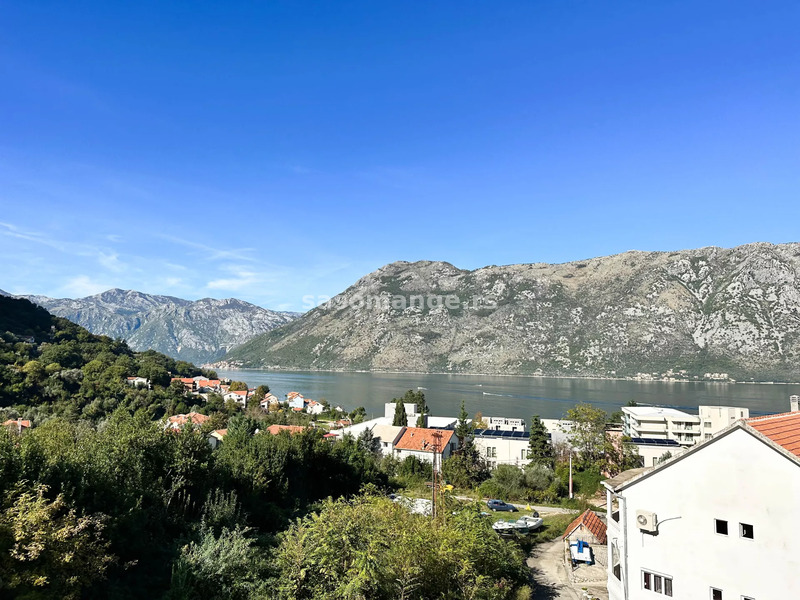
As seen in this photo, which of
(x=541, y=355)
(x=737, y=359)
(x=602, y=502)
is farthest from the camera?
(x=541, y=355)

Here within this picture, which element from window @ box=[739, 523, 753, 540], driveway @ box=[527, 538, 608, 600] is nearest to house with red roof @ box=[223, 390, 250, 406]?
driveway @ box=[527, 538, 608, 600]

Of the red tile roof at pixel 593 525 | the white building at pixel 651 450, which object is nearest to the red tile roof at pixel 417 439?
the white building at pixel 651 450

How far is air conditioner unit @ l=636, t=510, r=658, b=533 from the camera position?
9234 millimetres

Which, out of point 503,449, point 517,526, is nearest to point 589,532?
point 517,526

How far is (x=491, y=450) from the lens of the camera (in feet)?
115

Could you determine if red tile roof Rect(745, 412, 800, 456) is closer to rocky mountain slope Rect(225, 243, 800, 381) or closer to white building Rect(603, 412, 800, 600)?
white building Rect(603, 412, 800, 600)

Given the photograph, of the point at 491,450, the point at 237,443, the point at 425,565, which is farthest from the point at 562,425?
the point at 425,565

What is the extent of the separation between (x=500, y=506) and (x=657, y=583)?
17.1 metres

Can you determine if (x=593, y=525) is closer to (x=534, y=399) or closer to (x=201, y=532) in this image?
(x=201, y=532)

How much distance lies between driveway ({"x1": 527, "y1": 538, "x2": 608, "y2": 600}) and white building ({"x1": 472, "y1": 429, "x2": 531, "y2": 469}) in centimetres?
1454

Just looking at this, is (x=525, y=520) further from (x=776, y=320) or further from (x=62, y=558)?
(x=776, y=320)

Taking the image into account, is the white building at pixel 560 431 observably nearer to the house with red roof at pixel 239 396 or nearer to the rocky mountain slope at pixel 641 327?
the house with red roof at pixel 239 396

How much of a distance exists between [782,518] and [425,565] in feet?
22.0

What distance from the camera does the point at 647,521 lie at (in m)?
9.28
